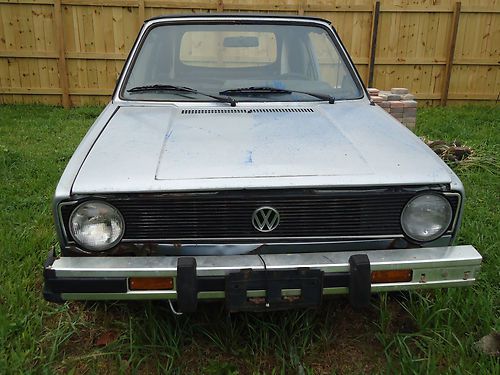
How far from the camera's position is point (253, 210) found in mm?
1896

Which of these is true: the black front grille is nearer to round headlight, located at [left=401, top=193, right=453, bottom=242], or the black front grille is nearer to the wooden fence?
round headlight, located at [left=401, top=193, right=453, bottom=242]

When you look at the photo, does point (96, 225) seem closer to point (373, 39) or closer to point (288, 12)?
point (288, 12)

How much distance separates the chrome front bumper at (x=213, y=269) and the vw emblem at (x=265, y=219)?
0.12 m

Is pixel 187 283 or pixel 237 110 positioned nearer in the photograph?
pixel 187 283

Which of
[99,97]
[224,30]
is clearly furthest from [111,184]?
[99,97]

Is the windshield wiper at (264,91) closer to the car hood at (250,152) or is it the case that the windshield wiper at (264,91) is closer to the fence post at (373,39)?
the car hood at (250,152)

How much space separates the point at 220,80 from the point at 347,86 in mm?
852

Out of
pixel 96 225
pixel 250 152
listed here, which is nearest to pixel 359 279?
pixel 250 152

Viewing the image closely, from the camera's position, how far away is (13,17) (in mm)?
7992

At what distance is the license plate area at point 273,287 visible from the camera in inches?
71.4

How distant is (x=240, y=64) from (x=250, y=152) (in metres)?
1.28

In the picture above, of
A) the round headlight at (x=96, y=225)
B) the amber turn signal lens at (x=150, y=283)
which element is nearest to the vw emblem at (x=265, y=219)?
the amber turn signal lens at (x=150, y=283)

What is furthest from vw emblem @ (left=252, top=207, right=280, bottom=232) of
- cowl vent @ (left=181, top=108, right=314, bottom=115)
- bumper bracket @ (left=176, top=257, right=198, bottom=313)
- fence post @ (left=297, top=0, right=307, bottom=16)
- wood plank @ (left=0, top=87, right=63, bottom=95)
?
wood plank @ (left=0, top=87, right=63, bottom=95)

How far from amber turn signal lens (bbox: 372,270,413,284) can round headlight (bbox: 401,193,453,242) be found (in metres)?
0.18
